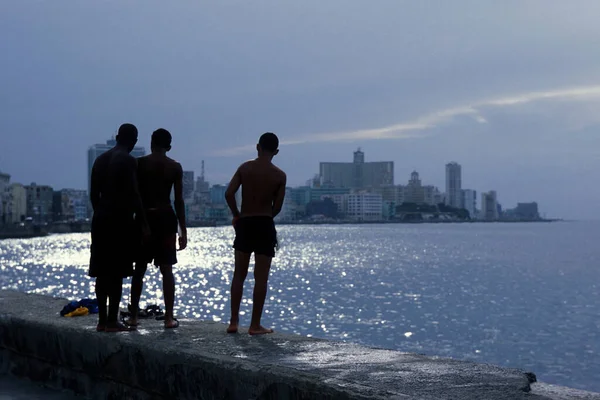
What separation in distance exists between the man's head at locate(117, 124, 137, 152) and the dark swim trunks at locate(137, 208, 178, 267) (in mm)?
662

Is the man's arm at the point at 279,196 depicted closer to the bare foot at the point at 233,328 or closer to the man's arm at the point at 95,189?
the bare foot at the point at 233,328

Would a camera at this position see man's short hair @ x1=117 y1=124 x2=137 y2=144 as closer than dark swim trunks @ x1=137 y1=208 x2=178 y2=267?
Yes

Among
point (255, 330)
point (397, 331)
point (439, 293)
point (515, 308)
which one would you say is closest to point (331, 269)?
point (439, 293)

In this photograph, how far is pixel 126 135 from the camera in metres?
7.31

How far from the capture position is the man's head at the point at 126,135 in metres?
7.30

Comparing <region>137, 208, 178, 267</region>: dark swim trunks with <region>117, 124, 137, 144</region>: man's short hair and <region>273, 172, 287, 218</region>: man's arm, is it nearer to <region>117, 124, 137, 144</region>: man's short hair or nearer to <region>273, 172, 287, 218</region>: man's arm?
<region>117, 124, 137, 144</region>: man's short hair

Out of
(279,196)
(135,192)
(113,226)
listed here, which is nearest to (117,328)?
(113,226)

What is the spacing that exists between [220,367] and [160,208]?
2562 mm

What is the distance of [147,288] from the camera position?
59281mm

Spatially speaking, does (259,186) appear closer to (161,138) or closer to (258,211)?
(258,211)

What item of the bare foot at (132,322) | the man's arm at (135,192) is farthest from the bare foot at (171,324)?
the man's arm at (135,192)

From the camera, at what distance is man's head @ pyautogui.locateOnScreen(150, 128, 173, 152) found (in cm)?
758

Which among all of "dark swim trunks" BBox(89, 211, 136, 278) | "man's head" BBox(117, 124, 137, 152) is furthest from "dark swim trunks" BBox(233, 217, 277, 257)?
"man's head" BBox(117, 124, 137, 152)

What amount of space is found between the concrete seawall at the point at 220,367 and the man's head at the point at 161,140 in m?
1.74
